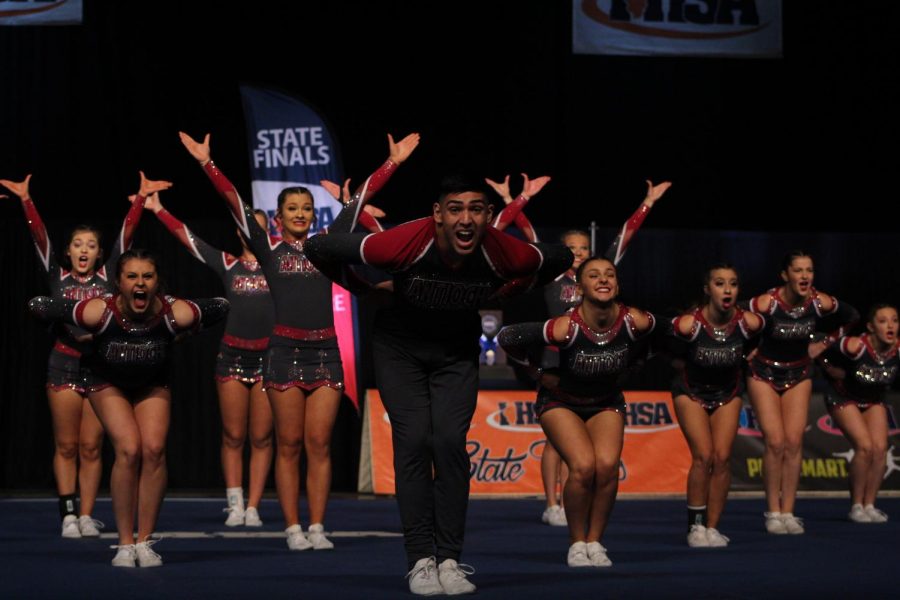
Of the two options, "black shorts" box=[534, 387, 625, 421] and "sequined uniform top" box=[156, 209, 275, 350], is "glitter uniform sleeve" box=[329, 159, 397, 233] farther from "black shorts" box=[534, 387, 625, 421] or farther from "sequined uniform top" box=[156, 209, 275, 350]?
"sequined uniform top" box=[156, 209, 275, 350]

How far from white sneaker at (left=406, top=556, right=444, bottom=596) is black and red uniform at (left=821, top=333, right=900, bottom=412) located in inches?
178

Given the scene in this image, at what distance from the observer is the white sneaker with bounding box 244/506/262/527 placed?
7.59 m

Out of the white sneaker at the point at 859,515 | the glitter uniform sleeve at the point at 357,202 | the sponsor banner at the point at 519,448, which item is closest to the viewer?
the glitter uniform sleeve at the point at 357,202

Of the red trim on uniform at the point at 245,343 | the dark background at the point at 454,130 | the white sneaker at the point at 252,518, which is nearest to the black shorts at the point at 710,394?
the red trim on uniform at the point at 245,343

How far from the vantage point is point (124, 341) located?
5668 millimetres

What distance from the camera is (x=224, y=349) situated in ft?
25.2

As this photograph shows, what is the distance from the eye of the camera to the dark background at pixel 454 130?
A: 11.1 m

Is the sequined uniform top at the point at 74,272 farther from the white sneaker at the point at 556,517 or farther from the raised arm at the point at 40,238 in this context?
the white sneaker at the point at 556,517

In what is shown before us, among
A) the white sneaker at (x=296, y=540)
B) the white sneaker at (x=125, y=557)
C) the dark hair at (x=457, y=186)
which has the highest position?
the dark hair at (x=457, y=186)

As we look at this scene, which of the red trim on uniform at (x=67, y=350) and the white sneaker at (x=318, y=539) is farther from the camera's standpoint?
the red trim on uniform at (x=67, y=350)

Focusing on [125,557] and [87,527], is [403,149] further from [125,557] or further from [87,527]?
[87,527]

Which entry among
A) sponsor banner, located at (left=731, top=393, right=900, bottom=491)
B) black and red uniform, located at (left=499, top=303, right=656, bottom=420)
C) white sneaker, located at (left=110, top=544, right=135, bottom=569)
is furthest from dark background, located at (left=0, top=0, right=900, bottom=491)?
white sneaker, located at (left=110, top=544, right=135, bottom=569)

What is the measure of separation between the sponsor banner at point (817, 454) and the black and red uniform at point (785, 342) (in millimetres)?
3040

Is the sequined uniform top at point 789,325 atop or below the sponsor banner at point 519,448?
atop
